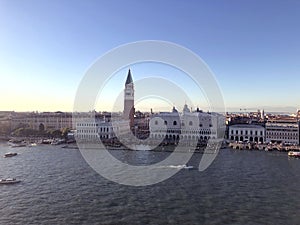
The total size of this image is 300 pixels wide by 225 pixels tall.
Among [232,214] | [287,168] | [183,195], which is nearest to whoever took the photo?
[232,214]

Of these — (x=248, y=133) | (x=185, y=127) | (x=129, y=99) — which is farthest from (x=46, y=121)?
(x=248, y=133)

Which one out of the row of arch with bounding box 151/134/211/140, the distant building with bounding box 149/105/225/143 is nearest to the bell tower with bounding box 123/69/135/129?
the distant building with bounding box 149/105/225/143

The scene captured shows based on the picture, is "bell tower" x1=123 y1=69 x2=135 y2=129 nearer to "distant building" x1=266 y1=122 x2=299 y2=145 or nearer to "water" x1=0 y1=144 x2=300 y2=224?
"distant building" x1=266 y1=122 x2=299 y2=145

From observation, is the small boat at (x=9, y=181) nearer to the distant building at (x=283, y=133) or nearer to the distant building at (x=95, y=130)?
the distant building at (x=95, y=130)

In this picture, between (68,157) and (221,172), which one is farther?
(68,157)

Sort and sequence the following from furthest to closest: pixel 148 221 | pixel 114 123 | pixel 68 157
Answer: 1. pixel 114 123
2. pixel 68 157
3. pixel 148 221

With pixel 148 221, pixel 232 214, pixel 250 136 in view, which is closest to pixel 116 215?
pixel 148 221

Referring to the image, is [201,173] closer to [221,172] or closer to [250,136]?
[221,172]
